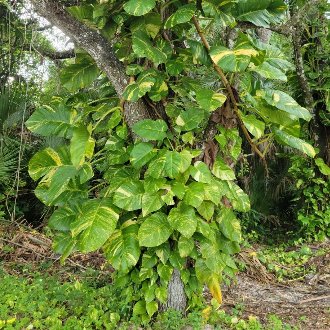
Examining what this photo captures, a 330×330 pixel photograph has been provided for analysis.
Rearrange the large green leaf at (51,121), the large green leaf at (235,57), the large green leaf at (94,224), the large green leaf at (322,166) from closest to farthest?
the large green leaf at (235,57) → the large green leaf at (94,224) → the large green leaf at (51,121) → the large green leaf at (322,166)

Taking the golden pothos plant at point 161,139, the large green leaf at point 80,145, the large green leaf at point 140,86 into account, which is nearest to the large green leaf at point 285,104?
the golden pothos plant at point 161,139

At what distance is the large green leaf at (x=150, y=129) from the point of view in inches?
92.0

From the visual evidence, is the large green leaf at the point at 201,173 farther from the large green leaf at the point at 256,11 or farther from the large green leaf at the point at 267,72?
the large green leaf at the point at 256,11

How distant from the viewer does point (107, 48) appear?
2.56 metres

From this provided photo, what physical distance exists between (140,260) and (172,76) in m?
1.14

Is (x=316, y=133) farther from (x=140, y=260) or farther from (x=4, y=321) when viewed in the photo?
(x=4, y=321)

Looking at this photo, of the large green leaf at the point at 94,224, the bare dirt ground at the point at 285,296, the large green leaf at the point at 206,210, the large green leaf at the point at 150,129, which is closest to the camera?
the large green leaf at the point at 94,224

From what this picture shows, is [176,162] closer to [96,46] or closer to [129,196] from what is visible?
[129,196]

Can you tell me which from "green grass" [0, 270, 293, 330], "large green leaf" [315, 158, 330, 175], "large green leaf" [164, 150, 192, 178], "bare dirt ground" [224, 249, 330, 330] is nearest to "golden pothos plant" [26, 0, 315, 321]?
"large green leaf" [164, 150, 192, 178]

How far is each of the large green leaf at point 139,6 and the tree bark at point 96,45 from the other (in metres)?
0.45

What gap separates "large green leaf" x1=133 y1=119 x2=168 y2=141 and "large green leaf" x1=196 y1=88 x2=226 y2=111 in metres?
0.26

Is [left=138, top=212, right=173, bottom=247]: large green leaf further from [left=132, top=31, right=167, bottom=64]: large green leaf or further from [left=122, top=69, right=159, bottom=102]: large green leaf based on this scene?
[left=132, top=31, right=167, bottom=64]: large green leaf

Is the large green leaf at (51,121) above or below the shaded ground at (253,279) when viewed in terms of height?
above

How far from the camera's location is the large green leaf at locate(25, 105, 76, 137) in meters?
2.56
